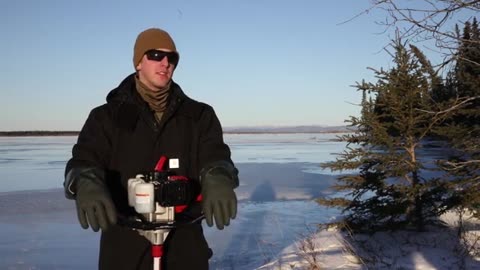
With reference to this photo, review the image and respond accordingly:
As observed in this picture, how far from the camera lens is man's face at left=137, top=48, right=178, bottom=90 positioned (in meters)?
2.41

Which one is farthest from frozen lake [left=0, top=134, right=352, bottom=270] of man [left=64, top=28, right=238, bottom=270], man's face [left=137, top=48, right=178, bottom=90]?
man's face [left=137, top=48, right=178, bottom=90]

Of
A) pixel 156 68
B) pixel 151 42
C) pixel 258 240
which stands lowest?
pixel 258 240

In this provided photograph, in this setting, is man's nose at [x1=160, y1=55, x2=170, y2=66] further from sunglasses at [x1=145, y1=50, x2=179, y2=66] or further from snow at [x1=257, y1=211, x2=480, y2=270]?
snow at [x1=257, y1=211, x2=480, y2=270]

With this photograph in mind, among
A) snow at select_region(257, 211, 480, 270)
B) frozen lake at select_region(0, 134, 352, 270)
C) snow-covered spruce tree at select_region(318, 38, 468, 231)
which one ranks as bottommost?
frozen lake at select_region(0, 134, 352, 270)

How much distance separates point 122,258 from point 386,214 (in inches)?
249

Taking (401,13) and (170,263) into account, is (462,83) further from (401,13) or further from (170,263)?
(170,263)

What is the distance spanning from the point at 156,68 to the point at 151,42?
0.47 ft

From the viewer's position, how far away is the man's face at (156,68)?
7.91 ft

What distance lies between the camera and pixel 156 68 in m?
2.42

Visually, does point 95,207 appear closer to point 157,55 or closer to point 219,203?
point 219,203

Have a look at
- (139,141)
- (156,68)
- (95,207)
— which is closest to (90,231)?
(139,141)

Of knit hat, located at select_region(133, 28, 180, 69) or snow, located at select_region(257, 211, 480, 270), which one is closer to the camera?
knit hat, located at select_region(133, 28, 180, 69)

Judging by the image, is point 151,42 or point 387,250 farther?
point 387,250

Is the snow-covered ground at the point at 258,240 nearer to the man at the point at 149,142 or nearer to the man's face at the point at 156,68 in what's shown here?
Answer: the man at the point at 149,142
